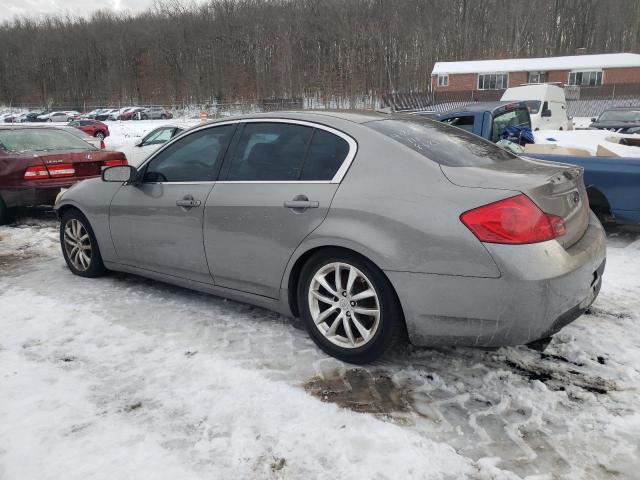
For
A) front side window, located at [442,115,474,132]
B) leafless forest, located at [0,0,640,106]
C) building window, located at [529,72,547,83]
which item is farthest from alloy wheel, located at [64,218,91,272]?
leafless forest, located at [0,0,640,106]

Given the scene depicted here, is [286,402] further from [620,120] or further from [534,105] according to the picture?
[620,120]

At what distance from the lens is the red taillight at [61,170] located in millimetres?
6984

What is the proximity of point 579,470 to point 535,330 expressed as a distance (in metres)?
0.66

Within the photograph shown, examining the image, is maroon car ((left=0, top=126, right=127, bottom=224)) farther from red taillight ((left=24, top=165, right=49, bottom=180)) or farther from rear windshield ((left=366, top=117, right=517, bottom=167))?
rear windshield ((left=366, top=117, right=517, bottom=167))

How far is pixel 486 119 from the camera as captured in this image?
302 inches

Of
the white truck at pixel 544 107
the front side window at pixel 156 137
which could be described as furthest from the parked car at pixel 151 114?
the front side window at pixel 156 137

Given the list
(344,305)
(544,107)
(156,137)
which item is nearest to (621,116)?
(544,107)

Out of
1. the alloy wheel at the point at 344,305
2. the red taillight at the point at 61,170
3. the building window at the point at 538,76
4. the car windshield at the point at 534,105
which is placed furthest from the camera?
the building window at the point at 538,76

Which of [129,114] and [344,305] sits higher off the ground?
[129,114]

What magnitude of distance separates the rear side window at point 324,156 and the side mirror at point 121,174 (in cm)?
173

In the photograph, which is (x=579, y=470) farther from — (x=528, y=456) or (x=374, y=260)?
(x=374, y=260)

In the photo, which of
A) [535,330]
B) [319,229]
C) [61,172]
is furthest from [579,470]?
[61,172]

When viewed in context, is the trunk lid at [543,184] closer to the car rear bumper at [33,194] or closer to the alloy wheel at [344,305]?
the alloy wheel at [344,305]

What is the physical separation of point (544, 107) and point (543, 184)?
16.3 meters
